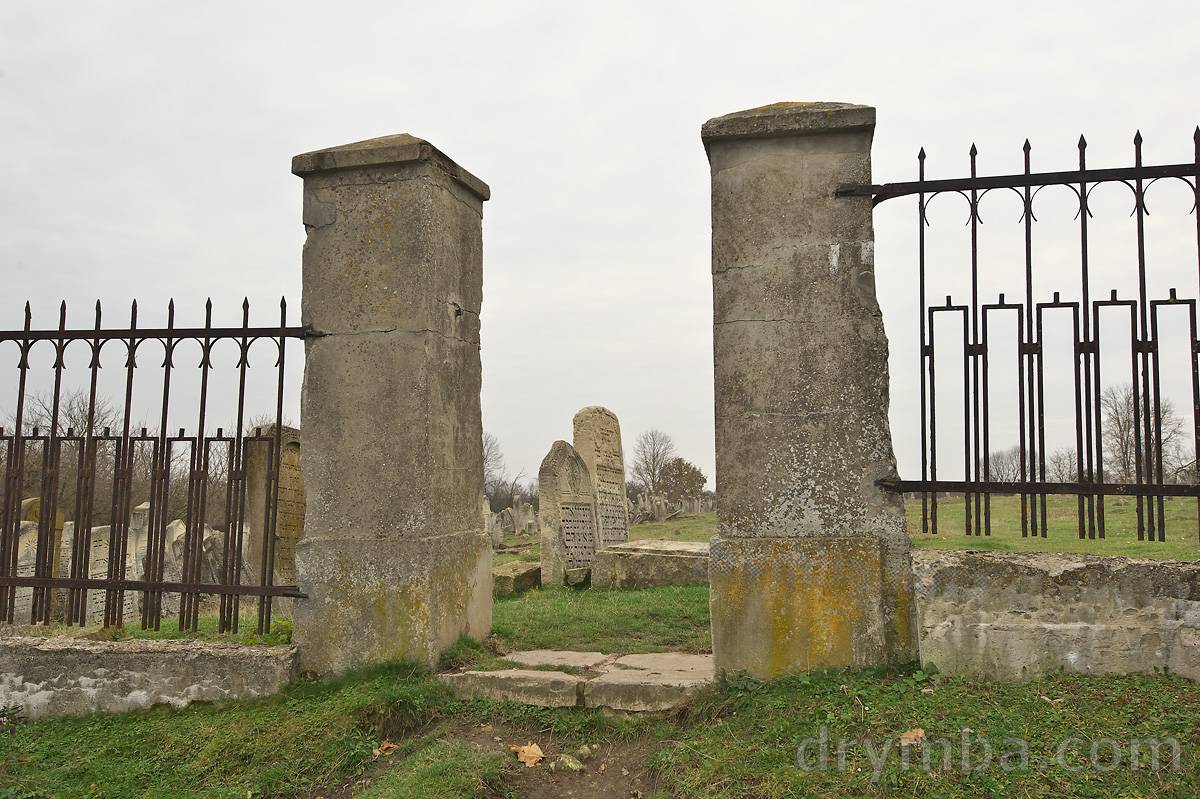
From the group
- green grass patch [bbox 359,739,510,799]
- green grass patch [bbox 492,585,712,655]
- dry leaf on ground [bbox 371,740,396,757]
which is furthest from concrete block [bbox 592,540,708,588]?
green grass patch [bbox 359,739,510,799]

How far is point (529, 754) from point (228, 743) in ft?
5.27

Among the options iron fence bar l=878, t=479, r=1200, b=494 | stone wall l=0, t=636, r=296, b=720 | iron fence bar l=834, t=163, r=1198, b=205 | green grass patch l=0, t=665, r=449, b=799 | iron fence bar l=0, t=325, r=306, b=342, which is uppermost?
iron fence bar l=834, t=163, r=1198, b=205

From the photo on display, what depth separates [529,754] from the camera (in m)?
4.41

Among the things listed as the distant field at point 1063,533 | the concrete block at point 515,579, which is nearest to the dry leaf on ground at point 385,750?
the distant field at point 1063,533

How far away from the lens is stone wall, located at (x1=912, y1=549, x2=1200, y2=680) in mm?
4207

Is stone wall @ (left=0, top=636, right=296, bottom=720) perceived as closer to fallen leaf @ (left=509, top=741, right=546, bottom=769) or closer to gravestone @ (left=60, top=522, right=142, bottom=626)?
fallen leaf @ (left=509, top=741, right=546, bottom=769)

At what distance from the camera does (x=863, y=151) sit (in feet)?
15.9

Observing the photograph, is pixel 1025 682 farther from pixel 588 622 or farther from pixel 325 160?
pixel 325 160

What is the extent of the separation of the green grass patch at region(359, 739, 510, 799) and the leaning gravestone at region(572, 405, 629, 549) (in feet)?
24.0

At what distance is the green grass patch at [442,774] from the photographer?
12.8ft

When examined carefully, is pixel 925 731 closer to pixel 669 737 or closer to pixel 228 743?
pixel 669 737

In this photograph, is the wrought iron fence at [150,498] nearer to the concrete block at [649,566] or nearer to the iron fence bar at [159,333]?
the iron fence bar at [159,333]

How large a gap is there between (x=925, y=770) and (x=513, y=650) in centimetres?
294

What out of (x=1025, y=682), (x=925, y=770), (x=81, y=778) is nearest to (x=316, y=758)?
(x=81, y=778)
